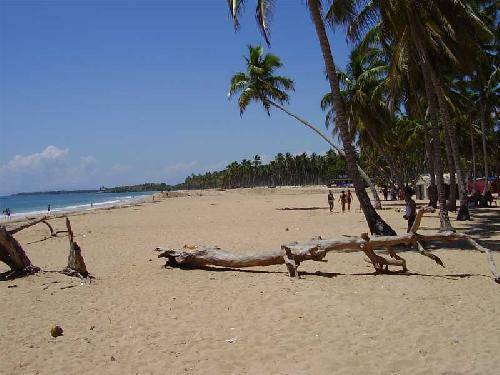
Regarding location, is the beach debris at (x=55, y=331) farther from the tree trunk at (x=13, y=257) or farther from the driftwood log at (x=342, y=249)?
the driftwood log at (x=342, y=249)

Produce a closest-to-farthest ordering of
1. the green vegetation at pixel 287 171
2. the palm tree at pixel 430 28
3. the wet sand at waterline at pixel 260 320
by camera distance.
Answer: the wet sand at waterline at pixel 260 320 < the palm tree at pixel 430 28 < the green vegetation at pixel 287 171

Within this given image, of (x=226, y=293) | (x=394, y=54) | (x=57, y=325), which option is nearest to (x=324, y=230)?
(x=394, y=54)

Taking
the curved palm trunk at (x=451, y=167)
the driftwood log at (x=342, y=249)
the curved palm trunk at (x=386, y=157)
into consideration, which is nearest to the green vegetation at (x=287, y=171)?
the curved palm trunk at (x=386, y=157)

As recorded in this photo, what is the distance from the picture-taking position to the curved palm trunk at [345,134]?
12984 mm

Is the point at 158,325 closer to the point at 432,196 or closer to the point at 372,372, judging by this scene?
the point at 372,372

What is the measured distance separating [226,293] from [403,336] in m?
3.49

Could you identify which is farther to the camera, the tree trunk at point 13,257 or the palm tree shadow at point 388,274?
the tree trunk at point 13,257

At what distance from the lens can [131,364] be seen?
5551 millimetres

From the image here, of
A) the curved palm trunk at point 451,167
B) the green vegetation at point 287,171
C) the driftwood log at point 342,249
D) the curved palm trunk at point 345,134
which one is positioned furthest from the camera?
the green vegetation at point 287,171

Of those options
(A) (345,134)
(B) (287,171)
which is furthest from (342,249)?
(B) (287,171)

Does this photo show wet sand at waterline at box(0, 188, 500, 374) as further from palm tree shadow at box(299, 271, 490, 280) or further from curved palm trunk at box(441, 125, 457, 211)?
curved palm trunk at box(441, 125, 457, 211)

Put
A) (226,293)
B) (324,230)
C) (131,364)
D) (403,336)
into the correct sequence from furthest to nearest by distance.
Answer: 1. (324,230)
2. (226,293)
3. (403,336)
4. (131,364)

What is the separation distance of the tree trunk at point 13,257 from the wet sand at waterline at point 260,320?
0.44 m

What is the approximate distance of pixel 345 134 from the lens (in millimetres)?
13195
